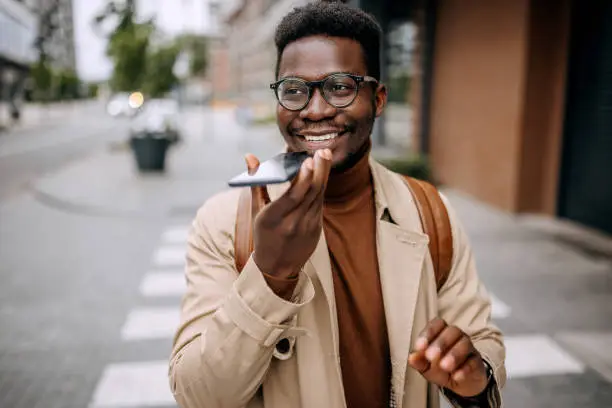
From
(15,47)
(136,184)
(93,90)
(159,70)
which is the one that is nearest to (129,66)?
(159,70)

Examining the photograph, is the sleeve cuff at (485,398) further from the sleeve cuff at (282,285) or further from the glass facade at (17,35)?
Answer: the glass facade at (17,35)

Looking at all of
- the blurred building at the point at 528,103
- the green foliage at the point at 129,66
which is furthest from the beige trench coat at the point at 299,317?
the green foliage at the point at 129,66

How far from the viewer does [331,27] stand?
Result: 150cm

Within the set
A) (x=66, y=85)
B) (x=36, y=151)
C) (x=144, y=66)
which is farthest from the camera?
(x=66, y=85)

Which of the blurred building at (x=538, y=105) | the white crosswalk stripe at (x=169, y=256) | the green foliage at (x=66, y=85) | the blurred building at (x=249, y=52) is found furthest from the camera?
the green foliage at (x=66, y=85)

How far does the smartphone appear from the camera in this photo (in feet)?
3.53

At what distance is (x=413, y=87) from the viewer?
43.4ft

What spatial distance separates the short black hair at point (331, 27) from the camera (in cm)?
150

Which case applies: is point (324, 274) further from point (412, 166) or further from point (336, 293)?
point (412, 166)

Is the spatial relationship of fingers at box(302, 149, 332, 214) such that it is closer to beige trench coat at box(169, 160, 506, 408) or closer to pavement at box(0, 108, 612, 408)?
beige trench coat at box(169, 160, 506, 408)

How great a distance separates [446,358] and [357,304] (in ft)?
1.10

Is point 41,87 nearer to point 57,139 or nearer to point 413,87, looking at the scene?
point 57,139

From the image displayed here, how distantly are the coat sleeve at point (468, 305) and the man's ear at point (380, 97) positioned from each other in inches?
14.6

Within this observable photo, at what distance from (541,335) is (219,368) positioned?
4.22 meters
